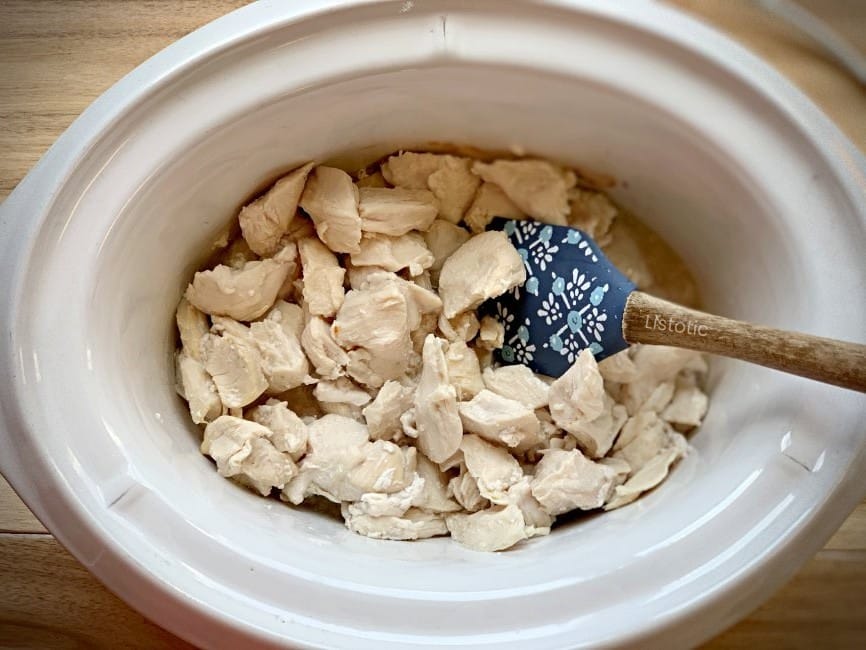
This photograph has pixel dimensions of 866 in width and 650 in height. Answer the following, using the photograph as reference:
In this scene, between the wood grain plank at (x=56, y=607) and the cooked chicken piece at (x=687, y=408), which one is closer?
the wood grain plank at (x=56, y=607)

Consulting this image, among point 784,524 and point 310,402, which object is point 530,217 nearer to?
point 310,402

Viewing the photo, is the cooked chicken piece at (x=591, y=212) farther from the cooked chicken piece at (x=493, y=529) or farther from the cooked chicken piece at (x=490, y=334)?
the cooked chicken piece at (x=493, y=529)

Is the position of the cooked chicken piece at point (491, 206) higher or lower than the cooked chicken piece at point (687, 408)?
higher

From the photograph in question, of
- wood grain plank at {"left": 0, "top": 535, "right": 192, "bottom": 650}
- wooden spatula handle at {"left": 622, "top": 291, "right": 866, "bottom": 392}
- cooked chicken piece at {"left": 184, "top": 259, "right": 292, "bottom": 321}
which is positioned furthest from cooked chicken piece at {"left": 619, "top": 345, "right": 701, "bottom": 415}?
wood grain plank at {"left": 0, "top": 535, "right": 192, "bottom": 650}

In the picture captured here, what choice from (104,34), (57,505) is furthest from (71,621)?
(104,34)

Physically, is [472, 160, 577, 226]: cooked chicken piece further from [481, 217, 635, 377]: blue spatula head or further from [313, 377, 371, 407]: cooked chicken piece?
[313, 377, 371, 407]: cooked chicken piece

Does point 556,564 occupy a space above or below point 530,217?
below

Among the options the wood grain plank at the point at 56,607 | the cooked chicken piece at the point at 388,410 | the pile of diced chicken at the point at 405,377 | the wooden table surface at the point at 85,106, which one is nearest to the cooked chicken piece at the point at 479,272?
the pile of diced chicken at the point at 405,377
